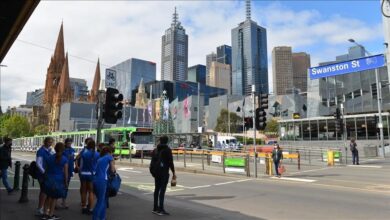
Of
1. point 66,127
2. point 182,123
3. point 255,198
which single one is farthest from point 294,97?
point 255,198

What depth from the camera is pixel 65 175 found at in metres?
8.38

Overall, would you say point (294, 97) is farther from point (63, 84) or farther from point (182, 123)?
point (63, 84)

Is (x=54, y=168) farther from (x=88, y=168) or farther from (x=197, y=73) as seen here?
(x=197, y=73)

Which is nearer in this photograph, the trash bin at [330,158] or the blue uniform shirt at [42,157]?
the blue uniform shirt at [42,157]

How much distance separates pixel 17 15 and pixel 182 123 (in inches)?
4600

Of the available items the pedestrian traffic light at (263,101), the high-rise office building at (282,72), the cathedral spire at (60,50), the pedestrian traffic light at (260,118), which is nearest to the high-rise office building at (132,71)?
the high-rise office building at (282,72)

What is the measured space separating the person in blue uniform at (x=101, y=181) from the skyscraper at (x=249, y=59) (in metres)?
64.9

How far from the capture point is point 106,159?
747cm

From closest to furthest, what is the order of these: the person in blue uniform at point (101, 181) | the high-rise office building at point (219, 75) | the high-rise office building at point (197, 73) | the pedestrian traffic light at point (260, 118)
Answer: the person in blue uniform at point (101, 181)
the pedestrian traffic light at point (260, 118)
the high-rise office building at point (219, 75)
the high-rise office building at point (197, 73)

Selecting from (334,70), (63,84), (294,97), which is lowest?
(334,70)

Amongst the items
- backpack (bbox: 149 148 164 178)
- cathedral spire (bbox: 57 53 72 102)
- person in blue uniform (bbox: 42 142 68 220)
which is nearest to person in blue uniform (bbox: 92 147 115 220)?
person in blue uniform (bbox: 42 142 68 220)

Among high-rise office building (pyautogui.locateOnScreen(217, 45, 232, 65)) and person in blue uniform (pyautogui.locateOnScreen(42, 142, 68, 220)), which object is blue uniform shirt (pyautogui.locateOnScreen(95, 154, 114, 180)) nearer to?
person in blue uniform (pyautogui.locateOnScreen(42, 142, 68, 220))

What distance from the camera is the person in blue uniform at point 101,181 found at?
725cm

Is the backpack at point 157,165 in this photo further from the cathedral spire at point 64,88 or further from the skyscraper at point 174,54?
the cathedral spire at point 64,88
